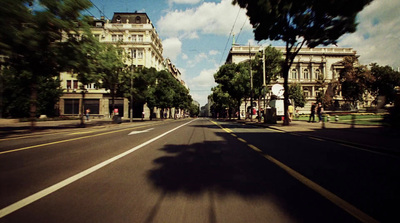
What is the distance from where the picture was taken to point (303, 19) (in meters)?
12.2

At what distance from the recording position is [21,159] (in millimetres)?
4465

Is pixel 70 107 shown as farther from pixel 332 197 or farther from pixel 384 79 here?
pixel 384 79

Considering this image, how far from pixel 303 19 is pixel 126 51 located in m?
39.6

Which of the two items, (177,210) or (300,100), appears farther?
(300,100)

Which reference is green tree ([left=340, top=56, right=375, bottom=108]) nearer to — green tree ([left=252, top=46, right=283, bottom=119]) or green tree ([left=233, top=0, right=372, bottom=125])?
green tree ([left=252, top=46, right=283, bottom=119])

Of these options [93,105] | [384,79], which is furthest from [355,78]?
[93,105]

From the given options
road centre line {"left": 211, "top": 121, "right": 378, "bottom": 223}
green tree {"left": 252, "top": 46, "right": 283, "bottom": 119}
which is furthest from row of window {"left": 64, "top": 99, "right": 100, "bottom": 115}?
road centre line {"left": 211, "top": 121, "right": 378, "bottom": 223}

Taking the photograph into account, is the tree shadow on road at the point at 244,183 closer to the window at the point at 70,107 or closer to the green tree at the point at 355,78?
the green tree at the point at 355,78

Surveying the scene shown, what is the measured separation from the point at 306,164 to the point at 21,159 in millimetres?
6271

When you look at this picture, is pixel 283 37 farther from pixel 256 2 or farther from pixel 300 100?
pixel 300 100

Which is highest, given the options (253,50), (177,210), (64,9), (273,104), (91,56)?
(253,50)

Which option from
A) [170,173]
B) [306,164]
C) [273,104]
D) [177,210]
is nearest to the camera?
[177,210]

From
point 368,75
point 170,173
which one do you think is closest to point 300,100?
point 368,75

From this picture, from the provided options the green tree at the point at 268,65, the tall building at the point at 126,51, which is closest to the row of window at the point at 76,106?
the tall building at the point at 126,51
